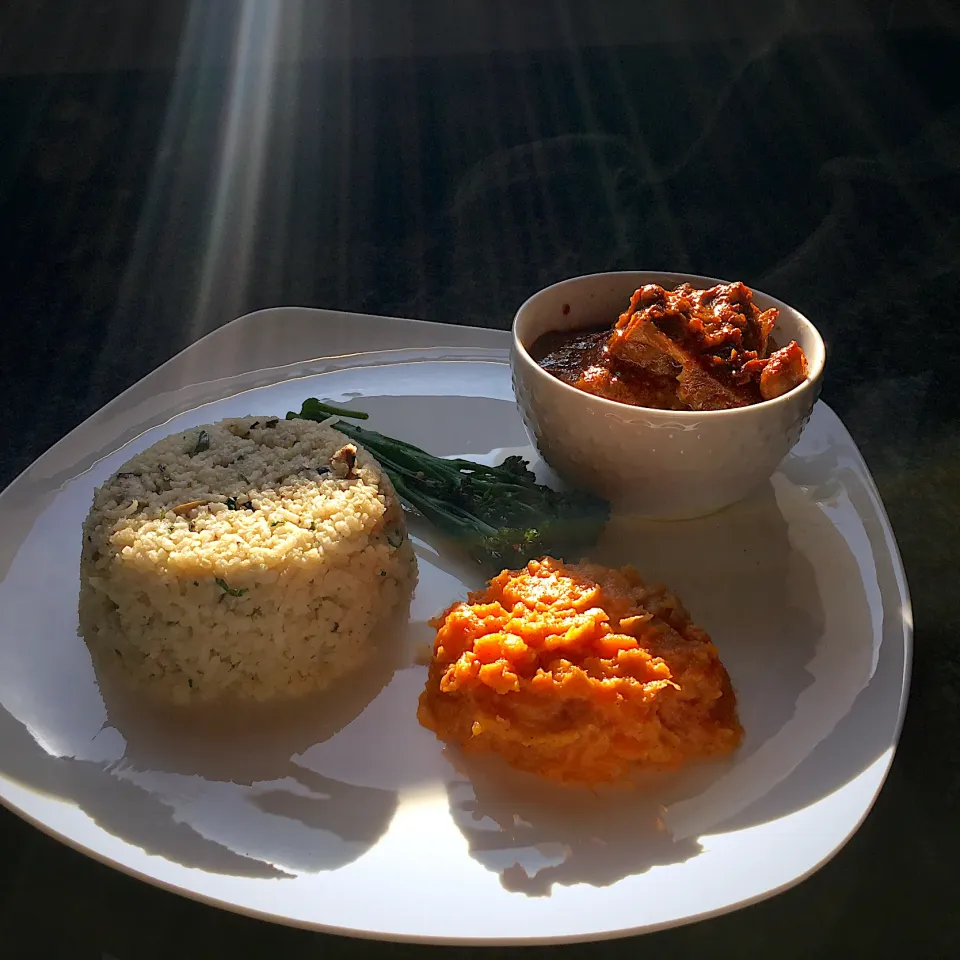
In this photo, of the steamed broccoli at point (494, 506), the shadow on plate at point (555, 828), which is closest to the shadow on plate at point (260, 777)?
the shadow on plate at point (555, 828)

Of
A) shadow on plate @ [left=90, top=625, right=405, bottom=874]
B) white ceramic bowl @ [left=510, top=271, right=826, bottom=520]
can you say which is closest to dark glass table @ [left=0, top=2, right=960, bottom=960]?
white ceramic bowl @ [left=510, top=271, right=826, bottom=520]

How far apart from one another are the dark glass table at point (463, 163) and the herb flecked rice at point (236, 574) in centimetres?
132

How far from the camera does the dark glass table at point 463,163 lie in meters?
3.19

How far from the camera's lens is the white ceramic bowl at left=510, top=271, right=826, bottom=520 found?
5.71 feet

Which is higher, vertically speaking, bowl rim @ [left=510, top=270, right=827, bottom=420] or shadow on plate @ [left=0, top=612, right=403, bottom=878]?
bowl rim @ [left=510, top=270, right=827, bottom=420]

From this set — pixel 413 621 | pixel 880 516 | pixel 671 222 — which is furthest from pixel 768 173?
pixel 413 621

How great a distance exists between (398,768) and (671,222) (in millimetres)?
2537

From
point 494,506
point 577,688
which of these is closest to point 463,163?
point 494,506

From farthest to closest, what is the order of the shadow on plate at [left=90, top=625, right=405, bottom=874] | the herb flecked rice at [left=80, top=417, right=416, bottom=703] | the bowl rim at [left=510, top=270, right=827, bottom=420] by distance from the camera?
the bowl rim at [left=510, top=270, right=827, bottom=420], the herb flecked rice at [left=80, top=417, right=416, bottom=703], the shadow on plate at [left=90, top=625, right=405, bottom=874]

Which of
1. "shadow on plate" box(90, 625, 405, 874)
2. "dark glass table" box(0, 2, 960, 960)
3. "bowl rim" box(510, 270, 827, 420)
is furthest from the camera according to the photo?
"dark glass table" box(0, 2, 960, 960)

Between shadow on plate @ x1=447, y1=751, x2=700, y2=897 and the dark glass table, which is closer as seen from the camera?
shadow on plate @ x1=447, y1=751, x2=700, y2=897

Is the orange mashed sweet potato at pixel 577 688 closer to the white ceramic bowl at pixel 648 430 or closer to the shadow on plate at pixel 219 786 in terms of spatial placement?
the shadow on plate at pixel 219 786

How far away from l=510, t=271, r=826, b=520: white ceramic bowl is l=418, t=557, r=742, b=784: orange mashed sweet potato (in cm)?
36

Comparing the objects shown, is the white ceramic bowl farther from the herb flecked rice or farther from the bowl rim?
the herb flecked rice
